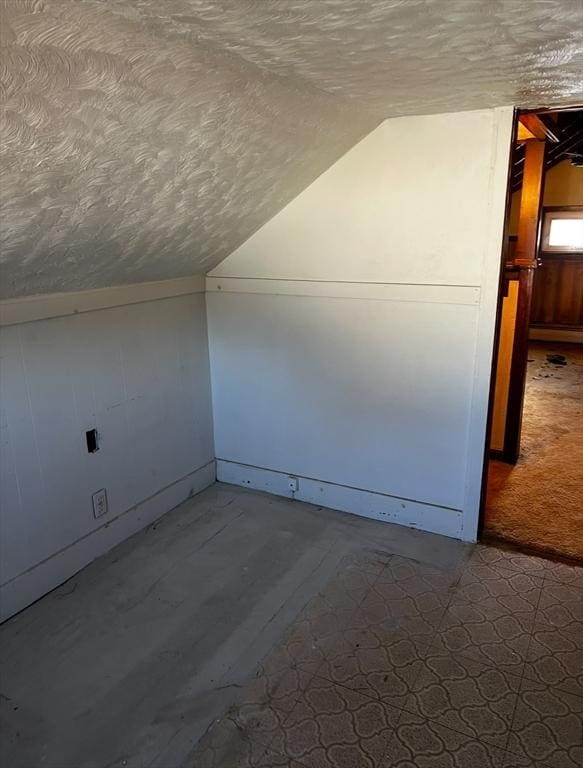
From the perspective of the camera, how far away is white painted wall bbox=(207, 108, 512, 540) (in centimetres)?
228

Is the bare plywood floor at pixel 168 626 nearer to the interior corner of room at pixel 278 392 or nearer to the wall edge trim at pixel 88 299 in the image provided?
the interior corner of room at pixel 278 392

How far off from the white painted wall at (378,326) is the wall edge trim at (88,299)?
0.81 feet

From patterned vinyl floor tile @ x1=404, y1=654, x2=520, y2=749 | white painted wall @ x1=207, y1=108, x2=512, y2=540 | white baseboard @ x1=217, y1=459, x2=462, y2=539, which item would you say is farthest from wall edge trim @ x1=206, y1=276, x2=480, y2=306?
patterned vinyl floor tile @ x1=404, y1=654, x2=520, y2=749

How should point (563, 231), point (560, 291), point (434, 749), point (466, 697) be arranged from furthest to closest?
point (560, 291) → point (563, 231) → point (466, 697) → point (434, 749)

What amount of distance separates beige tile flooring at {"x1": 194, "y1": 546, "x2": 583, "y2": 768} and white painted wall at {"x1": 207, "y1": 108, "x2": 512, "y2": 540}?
1.49 feet

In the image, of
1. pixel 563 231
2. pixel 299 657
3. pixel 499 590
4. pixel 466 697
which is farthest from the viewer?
pixel 563 231

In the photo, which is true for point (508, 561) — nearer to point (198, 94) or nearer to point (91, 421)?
point (91, 421)

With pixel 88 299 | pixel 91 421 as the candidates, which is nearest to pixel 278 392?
pixel 91 421

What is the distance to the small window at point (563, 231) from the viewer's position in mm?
6336

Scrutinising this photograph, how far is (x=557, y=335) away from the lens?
666cm

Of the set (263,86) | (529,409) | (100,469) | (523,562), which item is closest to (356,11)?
(263,86)

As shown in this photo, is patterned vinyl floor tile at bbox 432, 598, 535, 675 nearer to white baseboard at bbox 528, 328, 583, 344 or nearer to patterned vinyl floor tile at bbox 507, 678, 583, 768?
patterned vinyl floor tile at bbox 507, 678, 583, 768

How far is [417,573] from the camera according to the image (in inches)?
91.9

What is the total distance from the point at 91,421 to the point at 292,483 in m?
1.08
